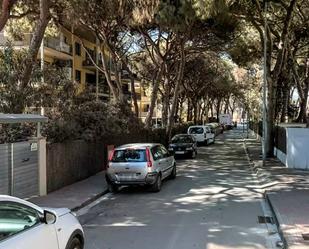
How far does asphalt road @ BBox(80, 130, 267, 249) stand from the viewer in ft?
31.8

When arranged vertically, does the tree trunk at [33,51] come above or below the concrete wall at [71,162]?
above

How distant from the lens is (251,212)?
42.3 feet

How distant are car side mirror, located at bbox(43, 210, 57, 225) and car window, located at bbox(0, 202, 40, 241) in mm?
81

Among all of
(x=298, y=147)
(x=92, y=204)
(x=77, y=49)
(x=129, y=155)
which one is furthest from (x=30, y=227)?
(x=77, y=49)

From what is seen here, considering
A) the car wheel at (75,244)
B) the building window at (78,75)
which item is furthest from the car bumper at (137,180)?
the building window at (78,75)

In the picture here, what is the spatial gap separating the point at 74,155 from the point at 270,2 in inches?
550

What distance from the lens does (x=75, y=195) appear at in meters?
15.9

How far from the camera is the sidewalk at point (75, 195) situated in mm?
14174

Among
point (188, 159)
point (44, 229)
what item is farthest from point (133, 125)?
point (44, 229)

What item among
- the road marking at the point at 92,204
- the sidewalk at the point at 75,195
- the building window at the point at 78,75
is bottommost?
the road marking at the point at 92,204

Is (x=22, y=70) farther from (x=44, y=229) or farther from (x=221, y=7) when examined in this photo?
(x=44, y=229)

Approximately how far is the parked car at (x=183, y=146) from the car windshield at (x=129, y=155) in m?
13.3

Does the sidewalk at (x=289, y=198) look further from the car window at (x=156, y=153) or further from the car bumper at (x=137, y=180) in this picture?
the car window at (x=156, y=153)

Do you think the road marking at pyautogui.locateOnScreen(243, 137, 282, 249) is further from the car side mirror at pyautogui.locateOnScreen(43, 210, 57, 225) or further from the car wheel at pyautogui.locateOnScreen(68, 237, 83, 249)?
the car side mirror at pyautogui.locateOnScreen(43, 210, 57, 225)
